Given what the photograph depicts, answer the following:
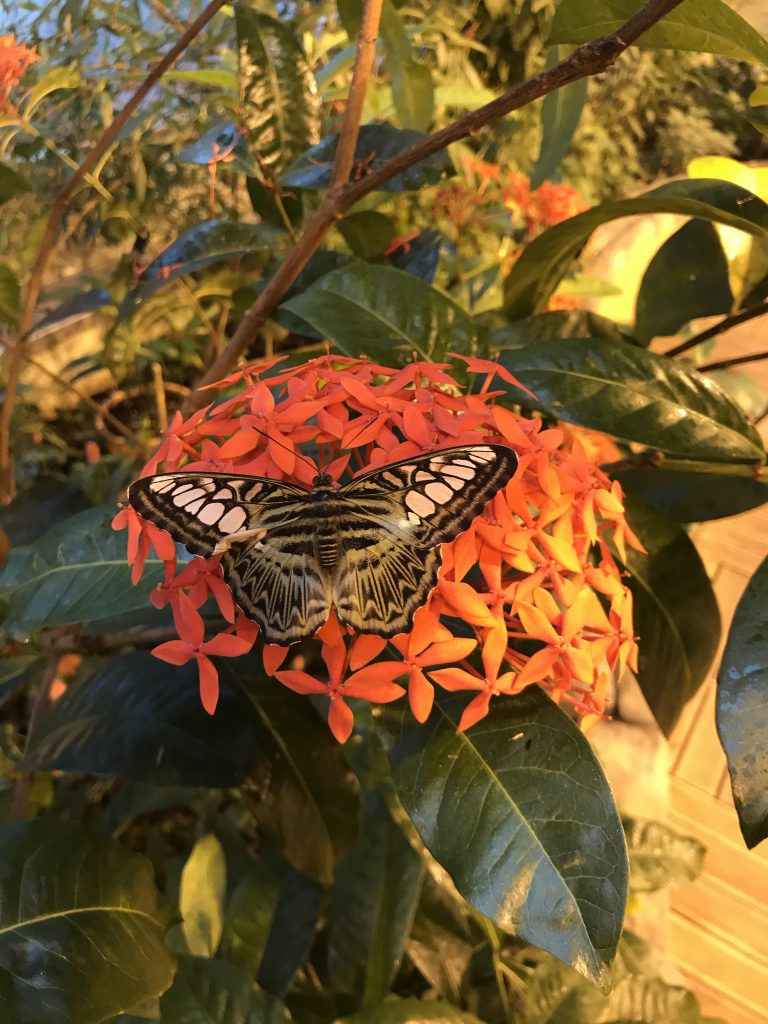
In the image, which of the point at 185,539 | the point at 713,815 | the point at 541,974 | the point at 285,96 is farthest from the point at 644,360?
the point at 713,815

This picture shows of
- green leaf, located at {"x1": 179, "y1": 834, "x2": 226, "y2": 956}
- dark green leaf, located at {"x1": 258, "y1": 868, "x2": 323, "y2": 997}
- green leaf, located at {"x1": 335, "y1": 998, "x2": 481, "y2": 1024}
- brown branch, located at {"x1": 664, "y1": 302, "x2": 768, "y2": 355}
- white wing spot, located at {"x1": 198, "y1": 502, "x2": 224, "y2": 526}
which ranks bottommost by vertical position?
dark green leaf, located at {"x1": 258, "y1": 868, "x2": 323, "y2": 997}

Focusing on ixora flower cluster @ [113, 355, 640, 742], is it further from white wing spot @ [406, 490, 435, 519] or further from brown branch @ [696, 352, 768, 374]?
brown branch @ [696, 352, 768, 374]

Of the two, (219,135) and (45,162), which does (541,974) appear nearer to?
(219,135)

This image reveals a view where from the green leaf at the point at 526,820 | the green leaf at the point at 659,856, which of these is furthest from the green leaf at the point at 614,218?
the green leaf at the point at 659,856

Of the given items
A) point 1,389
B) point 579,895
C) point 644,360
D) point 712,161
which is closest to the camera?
point 579,895

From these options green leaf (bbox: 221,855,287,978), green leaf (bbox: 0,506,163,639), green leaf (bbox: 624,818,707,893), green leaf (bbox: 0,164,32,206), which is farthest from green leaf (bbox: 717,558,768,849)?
green leaf (bbox: 0,164,32,206)

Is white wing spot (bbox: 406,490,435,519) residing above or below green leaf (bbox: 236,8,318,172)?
below
